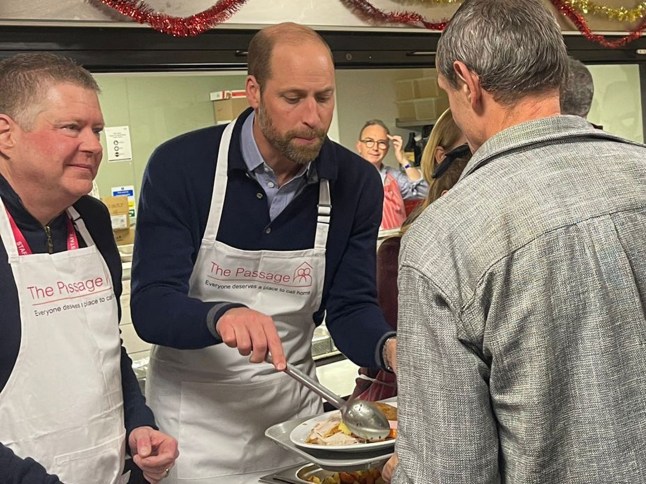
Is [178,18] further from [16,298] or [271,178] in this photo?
[16,298]

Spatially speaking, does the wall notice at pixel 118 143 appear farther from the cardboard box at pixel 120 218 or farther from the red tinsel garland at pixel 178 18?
the red tinsel garland at pixel 178 18

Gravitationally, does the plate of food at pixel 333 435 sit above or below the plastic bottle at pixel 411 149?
below

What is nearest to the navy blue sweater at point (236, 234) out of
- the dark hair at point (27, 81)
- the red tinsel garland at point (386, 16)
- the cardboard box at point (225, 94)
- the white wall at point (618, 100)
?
the dark hair at point (27, 81)

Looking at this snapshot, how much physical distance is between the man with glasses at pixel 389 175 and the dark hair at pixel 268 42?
1.82 metres

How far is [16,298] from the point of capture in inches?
55.9

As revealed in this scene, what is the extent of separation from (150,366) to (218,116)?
4.99 feet

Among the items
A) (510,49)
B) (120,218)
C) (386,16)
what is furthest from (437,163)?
(120,218)

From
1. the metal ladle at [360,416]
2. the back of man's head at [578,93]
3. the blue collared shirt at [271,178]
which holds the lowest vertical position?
the metal ladle at [360,416]

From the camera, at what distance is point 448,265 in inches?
40.8

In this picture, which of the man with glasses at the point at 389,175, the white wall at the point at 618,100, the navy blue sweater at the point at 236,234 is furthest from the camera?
the white wall at the point at 618,100

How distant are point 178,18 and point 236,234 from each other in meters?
0.91

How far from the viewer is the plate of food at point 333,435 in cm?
147

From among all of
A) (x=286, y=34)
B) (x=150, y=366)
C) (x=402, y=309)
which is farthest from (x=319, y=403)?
(x=402, y=309)

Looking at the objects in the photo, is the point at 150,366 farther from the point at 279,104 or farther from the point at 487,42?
the point at 487,42
